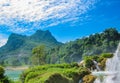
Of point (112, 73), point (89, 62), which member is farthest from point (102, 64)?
point (112, 73)

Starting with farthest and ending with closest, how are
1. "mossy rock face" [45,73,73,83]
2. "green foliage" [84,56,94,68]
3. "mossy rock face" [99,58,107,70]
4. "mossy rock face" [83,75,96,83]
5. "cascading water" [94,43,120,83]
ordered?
"green foliage" [84,56,94,68] → "mossy rock face" [99,58,107,70] → "mossy rock face" [83,75,96,83] → "cascading water" [94,43,120,83] → "mossy rock face" [45,73,73,83]

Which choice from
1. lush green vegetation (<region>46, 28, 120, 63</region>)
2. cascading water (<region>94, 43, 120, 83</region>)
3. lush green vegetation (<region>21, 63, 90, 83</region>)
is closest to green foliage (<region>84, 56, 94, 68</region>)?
lush green vegetation (<region>21, 63, 90, 83</region>)

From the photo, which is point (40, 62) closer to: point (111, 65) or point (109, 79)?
point (111, 65)

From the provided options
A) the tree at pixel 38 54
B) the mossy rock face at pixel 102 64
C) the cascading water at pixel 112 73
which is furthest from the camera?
the tree at pixel 38 54

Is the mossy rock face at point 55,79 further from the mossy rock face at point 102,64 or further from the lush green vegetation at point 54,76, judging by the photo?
the mossy rock face at point 102,64

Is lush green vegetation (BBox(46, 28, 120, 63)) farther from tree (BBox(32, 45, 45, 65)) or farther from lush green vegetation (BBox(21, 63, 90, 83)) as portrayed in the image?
lush green vegetation (BBox(21, 63, 90, 83))

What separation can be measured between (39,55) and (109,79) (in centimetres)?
4303

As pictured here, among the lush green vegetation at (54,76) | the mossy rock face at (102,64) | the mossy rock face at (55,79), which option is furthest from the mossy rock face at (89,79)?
the mossy rock face at (102,64)

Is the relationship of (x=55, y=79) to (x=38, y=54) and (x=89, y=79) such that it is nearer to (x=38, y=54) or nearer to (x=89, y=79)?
(x=89, y=79)

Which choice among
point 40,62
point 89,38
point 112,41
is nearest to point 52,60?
point 89,38

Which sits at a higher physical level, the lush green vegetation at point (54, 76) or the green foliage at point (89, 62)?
the green foliage at point (89, 62)

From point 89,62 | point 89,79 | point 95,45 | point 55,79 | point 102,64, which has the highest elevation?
point 95,45

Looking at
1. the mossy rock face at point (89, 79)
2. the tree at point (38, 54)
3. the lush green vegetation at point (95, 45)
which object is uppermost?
the lush green vegetation at point (95, 45)

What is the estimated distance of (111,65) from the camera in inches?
1593
